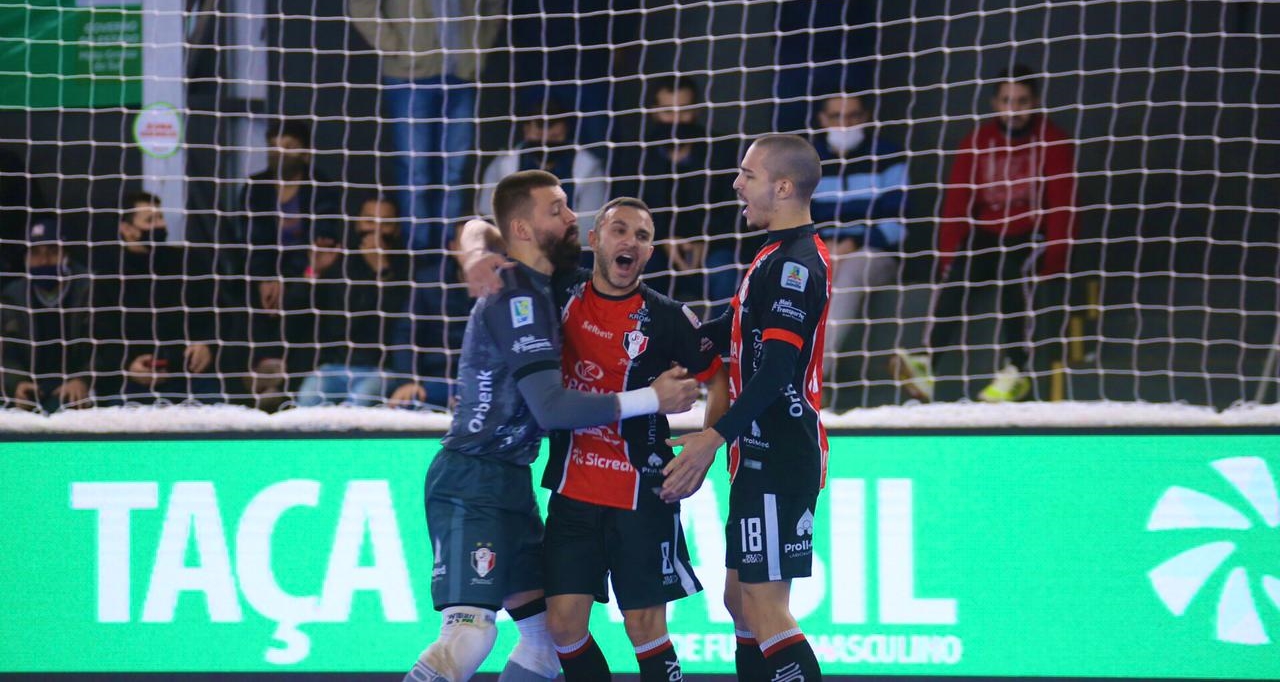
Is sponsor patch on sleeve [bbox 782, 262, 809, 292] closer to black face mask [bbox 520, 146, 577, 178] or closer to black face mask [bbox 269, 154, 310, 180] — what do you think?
black face mask [bbox 520, 146, 577, 178]

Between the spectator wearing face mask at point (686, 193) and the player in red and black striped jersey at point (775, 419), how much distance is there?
2070 millimetres

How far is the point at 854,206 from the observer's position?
568 centimetres

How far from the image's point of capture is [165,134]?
19.4 ft

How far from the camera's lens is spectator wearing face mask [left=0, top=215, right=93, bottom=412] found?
5.43 metres

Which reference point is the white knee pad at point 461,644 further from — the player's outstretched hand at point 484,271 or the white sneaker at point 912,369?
the white sneaker at point 912,369

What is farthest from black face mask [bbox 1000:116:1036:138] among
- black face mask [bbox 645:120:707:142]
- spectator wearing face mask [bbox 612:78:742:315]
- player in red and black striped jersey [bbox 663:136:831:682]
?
player in red and black striped jersey [bbox 663:136:831:682]

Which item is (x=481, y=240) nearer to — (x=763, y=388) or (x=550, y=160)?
(x=763, y=388)

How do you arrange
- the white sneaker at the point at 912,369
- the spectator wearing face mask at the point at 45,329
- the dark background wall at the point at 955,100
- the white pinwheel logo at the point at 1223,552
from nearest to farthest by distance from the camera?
the white pinwheel logo at the point at 1223,552 → the white sneaker at the point at 912,369 → the spectator wearing face mask at the point at 45,329 → the dark background wall at the point at 955,100

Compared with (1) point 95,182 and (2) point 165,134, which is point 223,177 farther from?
(1) point 95,182

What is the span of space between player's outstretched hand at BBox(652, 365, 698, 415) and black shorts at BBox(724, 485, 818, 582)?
0.30 meters

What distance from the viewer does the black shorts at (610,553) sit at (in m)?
3.30

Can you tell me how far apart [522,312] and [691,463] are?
21.8 inches

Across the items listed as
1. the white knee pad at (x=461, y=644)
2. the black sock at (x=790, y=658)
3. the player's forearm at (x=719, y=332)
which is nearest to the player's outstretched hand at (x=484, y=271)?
the player's forearm at (x=719, y=332)

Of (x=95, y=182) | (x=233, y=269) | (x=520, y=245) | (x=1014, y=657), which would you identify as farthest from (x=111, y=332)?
(x=1014, y=657)
